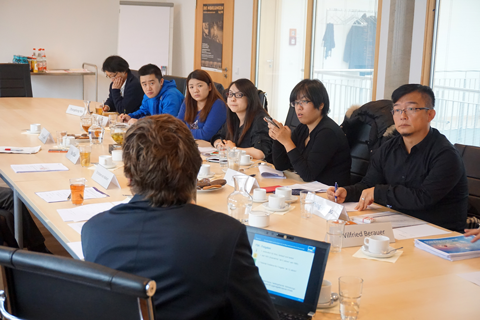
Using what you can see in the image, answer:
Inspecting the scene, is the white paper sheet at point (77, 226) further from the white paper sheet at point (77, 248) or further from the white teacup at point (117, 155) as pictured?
the white teacup at point (117, 155)

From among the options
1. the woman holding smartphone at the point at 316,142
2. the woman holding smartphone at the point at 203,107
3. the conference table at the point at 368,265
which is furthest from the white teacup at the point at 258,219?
the woman holding smartphone at the point at 203,107

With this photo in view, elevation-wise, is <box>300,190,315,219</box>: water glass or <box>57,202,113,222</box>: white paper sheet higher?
<box>300,190,315,219</box>: water glass

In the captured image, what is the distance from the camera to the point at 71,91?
8117mm

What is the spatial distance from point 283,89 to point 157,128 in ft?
16.1

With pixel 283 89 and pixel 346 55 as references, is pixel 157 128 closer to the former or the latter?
pixel 346 55

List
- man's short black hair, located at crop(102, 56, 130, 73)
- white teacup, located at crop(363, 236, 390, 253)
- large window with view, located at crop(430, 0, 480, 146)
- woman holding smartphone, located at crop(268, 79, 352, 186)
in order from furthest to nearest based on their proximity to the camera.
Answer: man's short black hair, located at crop(102, 56, 130, 73) → large window with view, located at crop(430, 0, 480, 146) → woman holding smartphone, located at crop(268, 79, 352, 186) → white teacup, located at crop(363, 236, 390, 253)

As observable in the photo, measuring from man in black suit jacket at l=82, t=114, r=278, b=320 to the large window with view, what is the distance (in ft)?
10.3

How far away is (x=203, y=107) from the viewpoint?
398 centimetres

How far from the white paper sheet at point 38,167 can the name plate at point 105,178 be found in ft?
1.08

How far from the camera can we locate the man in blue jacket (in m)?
4.50

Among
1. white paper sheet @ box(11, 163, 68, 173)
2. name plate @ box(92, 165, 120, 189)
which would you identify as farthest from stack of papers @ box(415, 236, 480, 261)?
white paper sheet @ box(11, 163, 68, 173)

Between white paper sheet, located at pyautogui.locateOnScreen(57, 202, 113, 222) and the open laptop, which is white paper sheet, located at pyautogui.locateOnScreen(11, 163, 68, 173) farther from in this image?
the open laptop

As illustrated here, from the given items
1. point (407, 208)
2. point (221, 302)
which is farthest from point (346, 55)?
point (221, 302)

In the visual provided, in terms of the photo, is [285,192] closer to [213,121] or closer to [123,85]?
[213,121]
